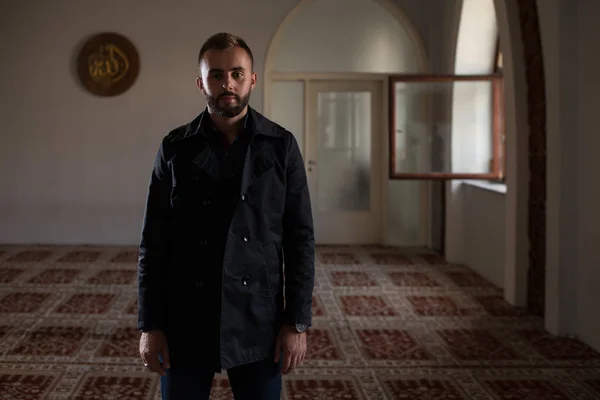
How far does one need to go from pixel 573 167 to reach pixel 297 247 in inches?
123

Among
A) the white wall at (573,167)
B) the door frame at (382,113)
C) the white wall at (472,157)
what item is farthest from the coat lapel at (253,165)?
the door frame at (382,113)

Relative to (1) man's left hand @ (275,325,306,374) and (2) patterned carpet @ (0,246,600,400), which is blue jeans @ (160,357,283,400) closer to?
(1) man's left hand @ (275,325,306,374)

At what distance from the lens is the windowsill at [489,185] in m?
6.04

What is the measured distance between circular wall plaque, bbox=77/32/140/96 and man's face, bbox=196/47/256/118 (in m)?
6.72

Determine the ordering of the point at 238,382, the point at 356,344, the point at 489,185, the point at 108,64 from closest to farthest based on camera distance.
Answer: the point at 238,382 < the point at 356,344 < the point at 489,185 < the point at 108,64

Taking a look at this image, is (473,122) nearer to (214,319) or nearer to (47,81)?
(47,81)

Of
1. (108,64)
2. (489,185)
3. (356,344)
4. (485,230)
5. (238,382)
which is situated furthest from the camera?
(108,64)

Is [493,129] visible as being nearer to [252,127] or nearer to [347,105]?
[347,105]

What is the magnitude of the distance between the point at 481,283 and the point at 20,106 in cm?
575

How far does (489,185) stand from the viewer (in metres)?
6.52

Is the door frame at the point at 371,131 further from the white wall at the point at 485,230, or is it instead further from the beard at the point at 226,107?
the beard at the point at 226,107

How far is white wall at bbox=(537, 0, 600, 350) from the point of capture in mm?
4039

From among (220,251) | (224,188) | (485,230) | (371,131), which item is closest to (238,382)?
(220,251)

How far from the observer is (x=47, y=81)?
312 inches
